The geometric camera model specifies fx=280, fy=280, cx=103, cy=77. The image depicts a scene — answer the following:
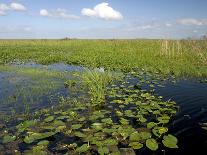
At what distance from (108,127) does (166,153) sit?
1.88 m

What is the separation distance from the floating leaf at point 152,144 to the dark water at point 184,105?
8.8 inches

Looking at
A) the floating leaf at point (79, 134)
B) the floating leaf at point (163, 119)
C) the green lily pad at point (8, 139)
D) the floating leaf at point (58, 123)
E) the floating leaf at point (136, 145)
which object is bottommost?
the green lily pad at point (8, 139)

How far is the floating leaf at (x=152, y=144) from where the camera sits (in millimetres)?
6040

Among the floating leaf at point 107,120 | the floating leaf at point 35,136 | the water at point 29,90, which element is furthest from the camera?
the water at point 29,90

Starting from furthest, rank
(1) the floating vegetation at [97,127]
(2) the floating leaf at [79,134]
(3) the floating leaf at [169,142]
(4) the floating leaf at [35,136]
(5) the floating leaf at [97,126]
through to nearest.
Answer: (5) the floating leaf at [97,126]
(2) the floating leaf at [79,134]
(4) the floating leaf at [35,136]
(1) the floating vegetation at [97,127]
(3) the floating leaf at [169,142]

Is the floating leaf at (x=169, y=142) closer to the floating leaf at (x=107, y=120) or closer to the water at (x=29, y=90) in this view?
the floating leaf at (x=107, y=120)

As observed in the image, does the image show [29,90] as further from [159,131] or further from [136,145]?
[136,145]

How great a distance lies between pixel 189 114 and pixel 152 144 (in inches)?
119

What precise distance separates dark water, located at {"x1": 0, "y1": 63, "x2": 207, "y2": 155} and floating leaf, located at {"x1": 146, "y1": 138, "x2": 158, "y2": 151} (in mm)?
224

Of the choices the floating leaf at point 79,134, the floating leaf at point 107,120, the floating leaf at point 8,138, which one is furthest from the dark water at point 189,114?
the floating leaf at point 8,138

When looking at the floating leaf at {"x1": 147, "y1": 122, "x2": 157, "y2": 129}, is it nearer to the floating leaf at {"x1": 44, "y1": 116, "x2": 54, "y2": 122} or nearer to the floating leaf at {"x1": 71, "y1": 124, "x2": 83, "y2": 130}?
the floating leaf at {"x1": 71, "y1": 124, "x2": 83, "y2": 130}

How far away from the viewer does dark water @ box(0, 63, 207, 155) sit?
663 centimetres

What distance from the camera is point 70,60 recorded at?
2192 centimetres

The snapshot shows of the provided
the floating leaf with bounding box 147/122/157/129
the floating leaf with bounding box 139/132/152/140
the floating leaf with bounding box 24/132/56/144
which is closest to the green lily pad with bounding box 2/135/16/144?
the floating leaf with bounding box 24/132/56/144
